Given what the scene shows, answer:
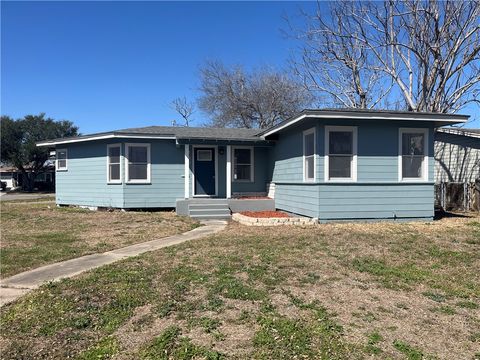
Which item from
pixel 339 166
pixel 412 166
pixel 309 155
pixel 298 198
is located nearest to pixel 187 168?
pixel 298 198

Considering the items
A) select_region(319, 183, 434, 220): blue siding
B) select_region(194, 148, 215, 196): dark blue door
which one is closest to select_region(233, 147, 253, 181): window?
select_region(194, 148, 215, 196): dark blue door

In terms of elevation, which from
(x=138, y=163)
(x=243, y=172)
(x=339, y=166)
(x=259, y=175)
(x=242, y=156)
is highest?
(x=242, y=156)

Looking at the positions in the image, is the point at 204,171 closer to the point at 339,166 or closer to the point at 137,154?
the point at 137,154

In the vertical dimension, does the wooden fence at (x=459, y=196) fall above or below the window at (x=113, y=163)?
below

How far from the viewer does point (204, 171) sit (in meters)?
15.9

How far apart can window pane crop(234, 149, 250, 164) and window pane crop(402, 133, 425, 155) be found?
20.4 feet

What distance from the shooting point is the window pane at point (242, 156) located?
1611cm

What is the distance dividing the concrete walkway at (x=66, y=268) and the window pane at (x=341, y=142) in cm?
465

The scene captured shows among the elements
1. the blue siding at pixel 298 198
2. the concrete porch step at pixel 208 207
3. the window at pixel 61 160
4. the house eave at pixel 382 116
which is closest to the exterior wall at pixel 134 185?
the window at pixel 61 160

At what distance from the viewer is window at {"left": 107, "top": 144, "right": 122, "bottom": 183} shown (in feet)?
50.3

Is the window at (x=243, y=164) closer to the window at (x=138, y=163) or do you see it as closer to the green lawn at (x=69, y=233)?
the green lawn at (x=69, y=233)

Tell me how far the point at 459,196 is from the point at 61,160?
16.6 metres

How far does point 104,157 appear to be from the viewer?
15812mm

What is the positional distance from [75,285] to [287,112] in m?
28.0
